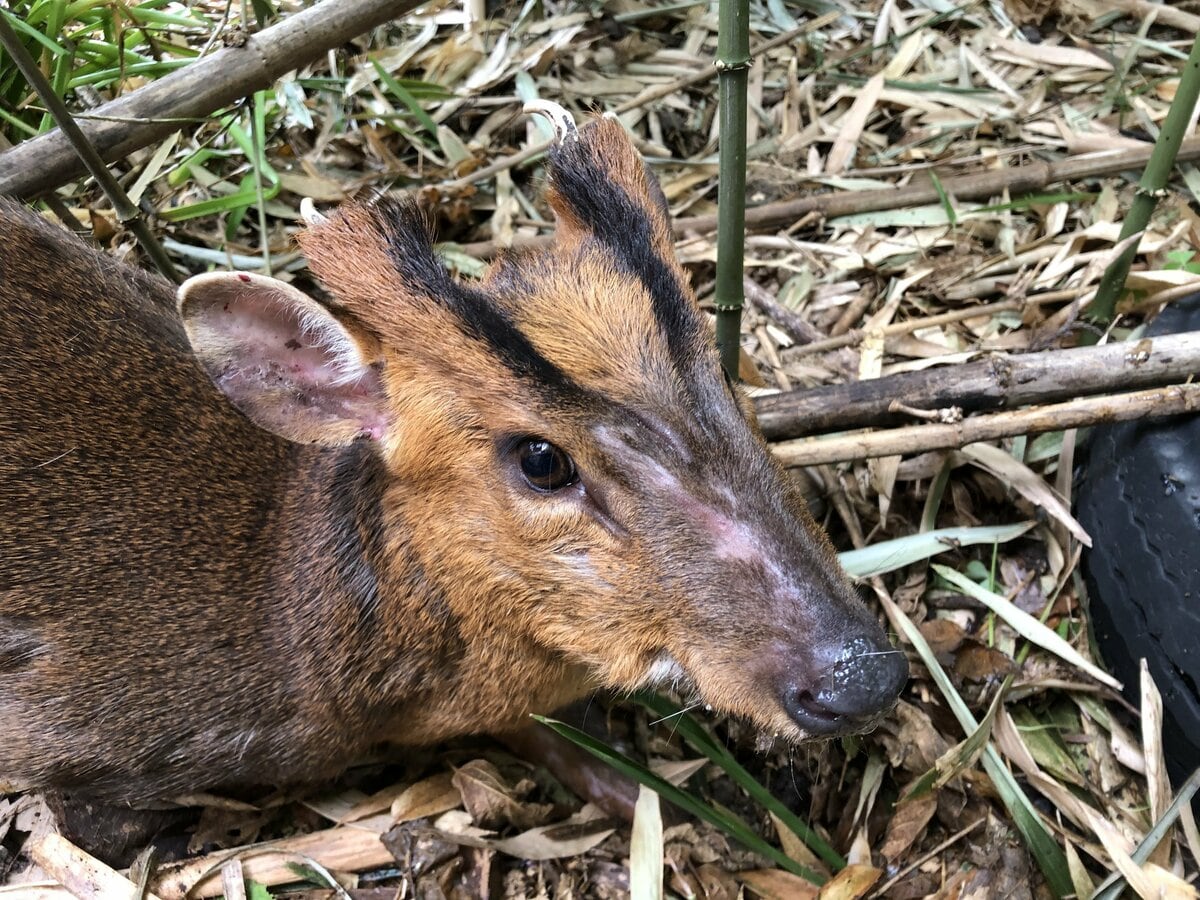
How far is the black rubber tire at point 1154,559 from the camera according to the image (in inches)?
105

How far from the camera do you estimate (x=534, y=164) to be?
4.66 m

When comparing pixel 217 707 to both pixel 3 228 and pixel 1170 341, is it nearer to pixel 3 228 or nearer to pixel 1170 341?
pixel 3 228

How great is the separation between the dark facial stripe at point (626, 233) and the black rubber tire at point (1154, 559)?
5.11 feet

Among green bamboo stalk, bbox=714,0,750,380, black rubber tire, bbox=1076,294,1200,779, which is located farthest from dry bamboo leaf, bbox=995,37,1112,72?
green bamboo stalk, bbox=714,0,750,380

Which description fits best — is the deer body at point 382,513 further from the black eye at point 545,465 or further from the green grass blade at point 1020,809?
the green grass blade at point 1020,809

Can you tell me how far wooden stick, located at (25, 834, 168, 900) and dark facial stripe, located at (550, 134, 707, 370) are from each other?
95.6 inches

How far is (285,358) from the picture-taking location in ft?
7.89

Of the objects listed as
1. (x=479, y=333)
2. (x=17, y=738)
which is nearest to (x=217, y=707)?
(x=17, y=738)

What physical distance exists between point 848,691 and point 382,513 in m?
1.35

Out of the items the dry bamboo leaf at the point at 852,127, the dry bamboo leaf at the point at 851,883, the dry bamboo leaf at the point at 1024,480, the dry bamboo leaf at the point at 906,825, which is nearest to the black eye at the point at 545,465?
the dry bamboo leaf at the point at 851,883

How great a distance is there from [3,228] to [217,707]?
168cm

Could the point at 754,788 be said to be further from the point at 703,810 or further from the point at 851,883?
the point at 851,883

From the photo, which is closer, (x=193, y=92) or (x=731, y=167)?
(x=731, y=167)

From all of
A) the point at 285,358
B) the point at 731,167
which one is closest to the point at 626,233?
the point at 731,167
